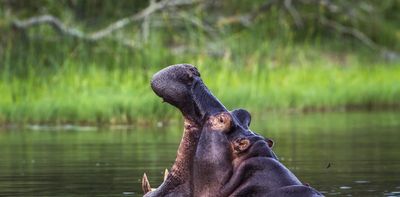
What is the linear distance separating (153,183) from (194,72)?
3365 mm

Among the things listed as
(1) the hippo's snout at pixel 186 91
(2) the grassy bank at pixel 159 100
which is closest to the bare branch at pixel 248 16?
(2) the grassy bank at pixel 159 100

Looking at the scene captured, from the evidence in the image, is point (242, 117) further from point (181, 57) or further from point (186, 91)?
point (181, 57)

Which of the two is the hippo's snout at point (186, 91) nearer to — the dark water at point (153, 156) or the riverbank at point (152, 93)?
the dark water at point (153, 156)

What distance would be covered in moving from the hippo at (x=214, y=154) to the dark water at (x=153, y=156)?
147cm

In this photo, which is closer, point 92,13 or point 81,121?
point 81,121

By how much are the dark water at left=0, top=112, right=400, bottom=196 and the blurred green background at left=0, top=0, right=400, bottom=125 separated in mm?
818

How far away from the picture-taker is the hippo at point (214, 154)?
5.49 meters

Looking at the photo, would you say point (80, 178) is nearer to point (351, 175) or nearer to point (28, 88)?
point (351, 175)

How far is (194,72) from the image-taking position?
18.9ft

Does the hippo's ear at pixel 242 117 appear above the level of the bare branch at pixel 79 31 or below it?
below

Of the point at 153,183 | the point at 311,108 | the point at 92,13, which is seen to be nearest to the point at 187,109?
the point at 153,183

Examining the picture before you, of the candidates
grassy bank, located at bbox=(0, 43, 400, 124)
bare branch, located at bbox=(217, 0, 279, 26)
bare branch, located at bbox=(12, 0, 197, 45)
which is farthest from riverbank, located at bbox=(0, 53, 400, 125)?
bare branch, located at bbox=(217, 0, 279, 26)

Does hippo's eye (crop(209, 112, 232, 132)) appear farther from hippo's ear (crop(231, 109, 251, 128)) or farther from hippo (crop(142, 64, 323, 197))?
hippo's ear (crop(231, 109, 251, 128))

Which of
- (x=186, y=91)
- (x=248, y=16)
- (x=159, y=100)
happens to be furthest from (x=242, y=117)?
(x=248, y=16)
